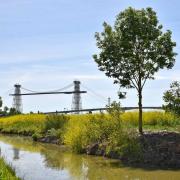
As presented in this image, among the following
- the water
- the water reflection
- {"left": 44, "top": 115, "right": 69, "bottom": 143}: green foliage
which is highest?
{"left": 44, "top": 115, "right": 69, "bottom": 143}: green foliage

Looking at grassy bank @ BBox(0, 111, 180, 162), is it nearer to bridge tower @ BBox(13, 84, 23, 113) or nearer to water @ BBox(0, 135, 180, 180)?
water @ BBox(0, 135, 180, 180)

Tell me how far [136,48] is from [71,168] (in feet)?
24.5

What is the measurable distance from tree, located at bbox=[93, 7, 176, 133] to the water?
3.74m

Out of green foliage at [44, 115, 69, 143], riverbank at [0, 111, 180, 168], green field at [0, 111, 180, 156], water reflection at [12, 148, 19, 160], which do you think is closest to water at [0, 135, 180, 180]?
water reflection at [12, 148, 19, 160]

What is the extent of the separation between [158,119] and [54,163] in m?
13.1

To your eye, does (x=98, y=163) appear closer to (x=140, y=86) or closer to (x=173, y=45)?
(x=140, y=86)

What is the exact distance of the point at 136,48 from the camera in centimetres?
2656

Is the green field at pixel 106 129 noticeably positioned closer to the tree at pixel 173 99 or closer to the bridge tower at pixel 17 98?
the tree at pixel 173 99

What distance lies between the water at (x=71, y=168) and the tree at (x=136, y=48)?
3743 millimetres

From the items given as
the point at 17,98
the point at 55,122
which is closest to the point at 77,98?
the point at 17,98

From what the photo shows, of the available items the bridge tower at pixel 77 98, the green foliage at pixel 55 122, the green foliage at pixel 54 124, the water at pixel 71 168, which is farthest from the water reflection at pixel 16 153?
the bridge tower at pixel 77 98

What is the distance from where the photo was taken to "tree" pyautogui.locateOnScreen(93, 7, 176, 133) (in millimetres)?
26203

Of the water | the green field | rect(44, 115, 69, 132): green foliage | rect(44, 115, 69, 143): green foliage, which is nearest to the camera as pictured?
the water

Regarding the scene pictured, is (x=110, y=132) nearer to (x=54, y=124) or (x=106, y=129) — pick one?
(x=106, y=129)
